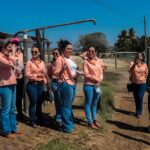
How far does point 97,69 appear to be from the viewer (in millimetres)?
9359

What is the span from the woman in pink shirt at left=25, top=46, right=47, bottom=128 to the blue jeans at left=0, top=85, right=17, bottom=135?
2.59 ft

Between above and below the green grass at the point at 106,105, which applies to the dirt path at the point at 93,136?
below

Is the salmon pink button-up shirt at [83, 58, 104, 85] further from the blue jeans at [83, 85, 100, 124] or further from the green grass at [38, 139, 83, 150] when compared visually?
the green grass at [38, 139, 83, 150]

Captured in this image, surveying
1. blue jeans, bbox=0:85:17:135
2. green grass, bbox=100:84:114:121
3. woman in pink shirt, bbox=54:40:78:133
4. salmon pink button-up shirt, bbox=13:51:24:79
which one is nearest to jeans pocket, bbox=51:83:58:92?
woman in pink shirt, bbox=54:40:78:133

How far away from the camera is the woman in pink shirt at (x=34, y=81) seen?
8758 mm

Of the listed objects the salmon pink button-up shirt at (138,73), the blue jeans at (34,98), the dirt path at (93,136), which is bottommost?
the dirt path at (93,136)

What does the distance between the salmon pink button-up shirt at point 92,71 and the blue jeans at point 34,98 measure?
39.7 inches

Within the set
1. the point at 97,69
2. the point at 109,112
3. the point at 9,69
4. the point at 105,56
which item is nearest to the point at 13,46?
the point at 9,69

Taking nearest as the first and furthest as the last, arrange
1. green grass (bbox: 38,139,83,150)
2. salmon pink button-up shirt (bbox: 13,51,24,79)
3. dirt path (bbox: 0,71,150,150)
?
1. green grass (bbox: 38,139,83,150)
2. dirt path (bbox: 0,71,150,150)
3. salmon pink button-up shirt (bbox: 13,51,24,79)

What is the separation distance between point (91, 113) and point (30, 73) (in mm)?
1804

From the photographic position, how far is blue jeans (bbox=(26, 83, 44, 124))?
876 centimetres

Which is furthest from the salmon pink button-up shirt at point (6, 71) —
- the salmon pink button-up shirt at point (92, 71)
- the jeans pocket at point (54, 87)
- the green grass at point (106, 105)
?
the green grass at point (106, 105)

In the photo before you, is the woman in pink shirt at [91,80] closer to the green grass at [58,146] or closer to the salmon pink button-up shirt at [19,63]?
the salmon pink button-up shirt at [19,63]

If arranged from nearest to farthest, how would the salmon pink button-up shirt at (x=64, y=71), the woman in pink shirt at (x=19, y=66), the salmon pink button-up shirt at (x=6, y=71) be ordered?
the salmon pink button-up shirt at (x=6, y=71) < the woman in pink shirt at (x=19, y=66) < the salmon pink button-up shirt at (x=64, y=71)
